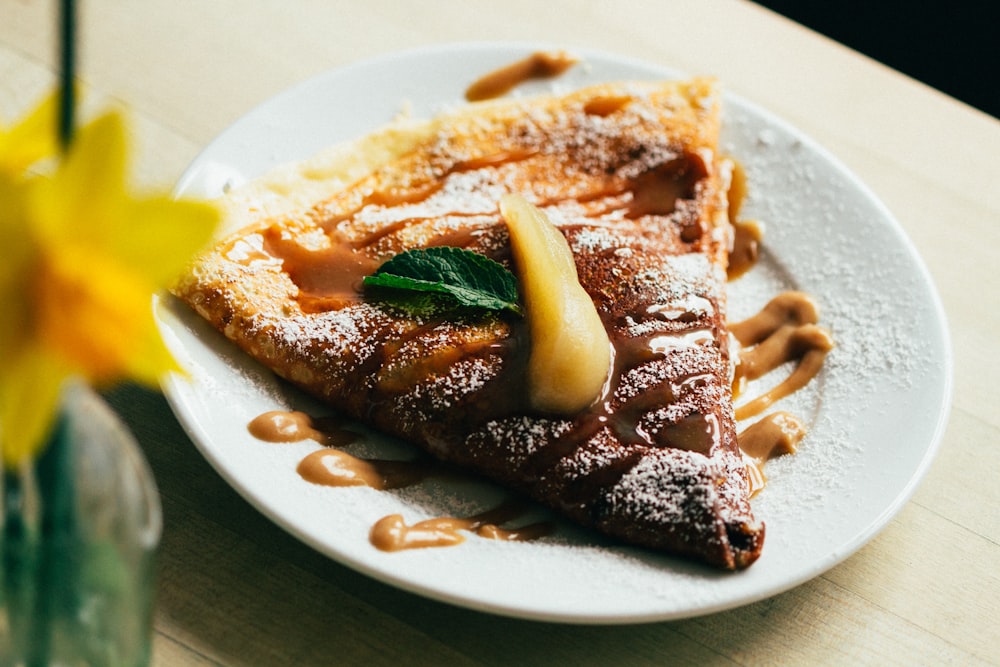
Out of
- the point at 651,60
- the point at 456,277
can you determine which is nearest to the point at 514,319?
the point at 456,277

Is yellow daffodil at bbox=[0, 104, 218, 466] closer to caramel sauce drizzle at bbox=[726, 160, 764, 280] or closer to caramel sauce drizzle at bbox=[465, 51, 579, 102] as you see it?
Answer: caramel sauce drizzle at bbox=[726, 160, 764, 280]

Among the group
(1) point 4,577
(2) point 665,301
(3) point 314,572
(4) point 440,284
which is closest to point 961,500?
(2) point 665,301

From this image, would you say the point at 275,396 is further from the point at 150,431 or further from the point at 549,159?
the point at 549,159

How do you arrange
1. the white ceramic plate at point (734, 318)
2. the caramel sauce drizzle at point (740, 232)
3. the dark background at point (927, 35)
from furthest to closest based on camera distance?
1. the dark background at point (927, 35)
2. the caramel sauce drizzle at point (740, 232)
3. the white ceramic plate at point (734, 318)

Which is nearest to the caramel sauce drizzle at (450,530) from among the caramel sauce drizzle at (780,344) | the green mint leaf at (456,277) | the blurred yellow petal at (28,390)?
the green mint leaf at (456,277)

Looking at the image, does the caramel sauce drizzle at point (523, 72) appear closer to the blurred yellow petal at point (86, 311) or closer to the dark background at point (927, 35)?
the blurred yellow petal at point (86, 311)

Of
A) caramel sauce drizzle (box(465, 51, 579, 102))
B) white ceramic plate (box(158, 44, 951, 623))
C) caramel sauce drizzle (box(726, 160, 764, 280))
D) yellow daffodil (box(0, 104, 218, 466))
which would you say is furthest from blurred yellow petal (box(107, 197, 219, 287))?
caramel sauce drizzle (box(465, 51, 579, 102))
